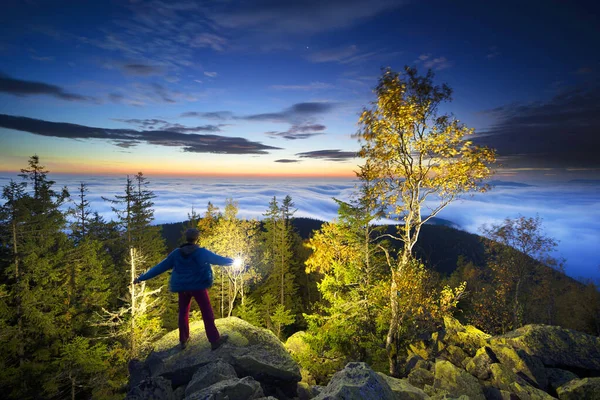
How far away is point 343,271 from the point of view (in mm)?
14812

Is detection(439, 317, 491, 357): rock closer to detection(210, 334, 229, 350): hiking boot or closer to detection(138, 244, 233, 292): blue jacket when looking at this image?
detection(210, 334, 229, 350): hiking boot

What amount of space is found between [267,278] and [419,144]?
99.3 ft

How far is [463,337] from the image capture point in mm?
13438

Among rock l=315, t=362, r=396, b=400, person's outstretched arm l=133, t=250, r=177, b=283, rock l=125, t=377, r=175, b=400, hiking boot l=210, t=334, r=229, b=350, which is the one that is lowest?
hiking boot l=210, t=334, r=229, b=350

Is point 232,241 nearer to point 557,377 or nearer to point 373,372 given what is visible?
point 373,372

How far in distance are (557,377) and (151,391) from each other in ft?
45.8

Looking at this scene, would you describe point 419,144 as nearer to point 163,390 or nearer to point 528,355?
point 528,355

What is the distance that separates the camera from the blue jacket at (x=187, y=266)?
6789 mm

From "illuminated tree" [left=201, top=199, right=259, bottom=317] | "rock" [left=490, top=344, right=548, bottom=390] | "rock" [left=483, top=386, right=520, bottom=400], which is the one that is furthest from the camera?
"illuminated tree" [left=201, top=199, right=259, bottom=317]

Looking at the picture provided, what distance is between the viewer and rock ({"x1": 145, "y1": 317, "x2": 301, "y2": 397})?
7336 mm

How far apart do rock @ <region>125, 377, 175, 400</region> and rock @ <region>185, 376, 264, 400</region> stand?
0.70 m

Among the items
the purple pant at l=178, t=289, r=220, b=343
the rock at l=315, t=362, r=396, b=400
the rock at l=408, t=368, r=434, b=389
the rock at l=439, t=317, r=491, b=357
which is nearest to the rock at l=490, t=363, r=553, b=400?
the rock at l=408, t=368, r=434, b=389

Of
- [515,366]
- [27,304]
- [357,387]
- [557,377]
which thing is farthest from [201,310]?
[27,304]

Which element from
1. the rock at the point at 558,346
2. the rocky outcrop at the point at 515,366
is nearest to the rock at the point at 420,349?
the rocky outcrop at the point at 515,366
